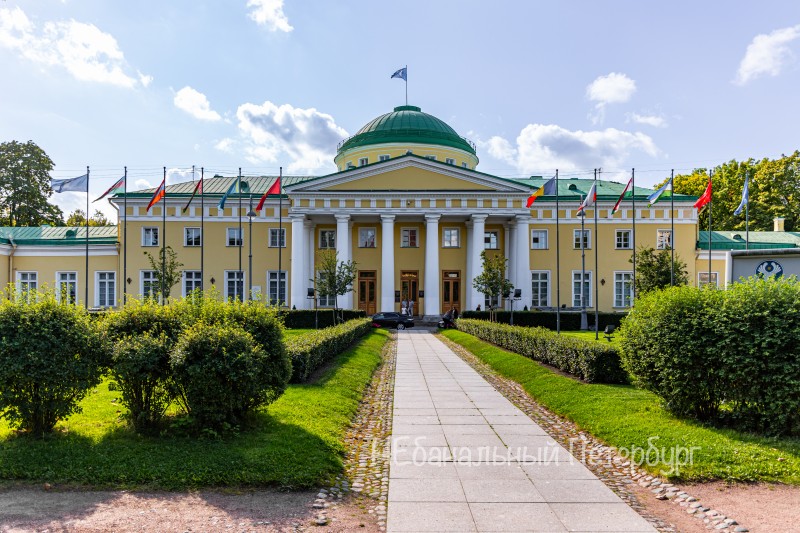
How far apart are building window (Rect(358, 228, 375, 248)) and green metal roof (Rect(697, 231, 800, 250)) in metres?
26.4

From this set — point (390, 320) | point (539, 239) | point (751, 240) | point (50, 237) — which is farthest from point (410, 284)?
point (751, 240)

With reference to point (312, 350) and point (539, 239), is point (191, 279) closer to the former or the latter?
point (539, 239)

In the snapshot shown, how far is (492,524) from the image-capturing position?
5652 millimetres

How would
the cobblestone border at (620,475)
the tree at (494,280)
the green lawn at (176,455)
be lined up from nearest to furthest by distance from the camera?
1. the cobblestone border at (620,475)
2. the green lawn at (176,455)
3. the tree at (494,280)

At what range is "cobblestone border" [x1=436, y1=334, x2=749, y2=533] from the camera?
587 cm

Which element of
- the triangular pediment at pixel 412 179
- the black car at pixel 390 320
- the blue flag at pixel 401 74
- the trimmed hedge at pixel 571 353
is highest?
the blue flag at pixel 401 74

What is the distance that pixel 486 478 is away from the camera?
7.02 metres

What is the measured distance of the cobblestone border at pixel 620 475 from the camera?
5.87m

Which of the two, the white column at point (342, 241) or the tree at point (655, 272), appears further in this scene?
the white column at point (342, 241)

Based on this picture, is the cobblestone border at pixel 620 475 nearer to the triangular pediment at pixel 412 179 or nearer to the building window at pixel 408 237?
the triangular pediment at pixel 412 179

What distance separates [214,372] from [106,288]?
41020mm

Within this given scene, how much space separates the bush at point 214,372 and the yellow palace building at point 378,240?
108 ft

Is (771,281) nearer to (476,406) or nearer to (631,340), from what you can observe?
(631,340)

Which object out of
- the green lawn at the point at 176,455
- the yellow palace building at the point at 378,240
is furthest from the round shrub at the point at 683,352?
the yellow palace building at the point at 378,240
